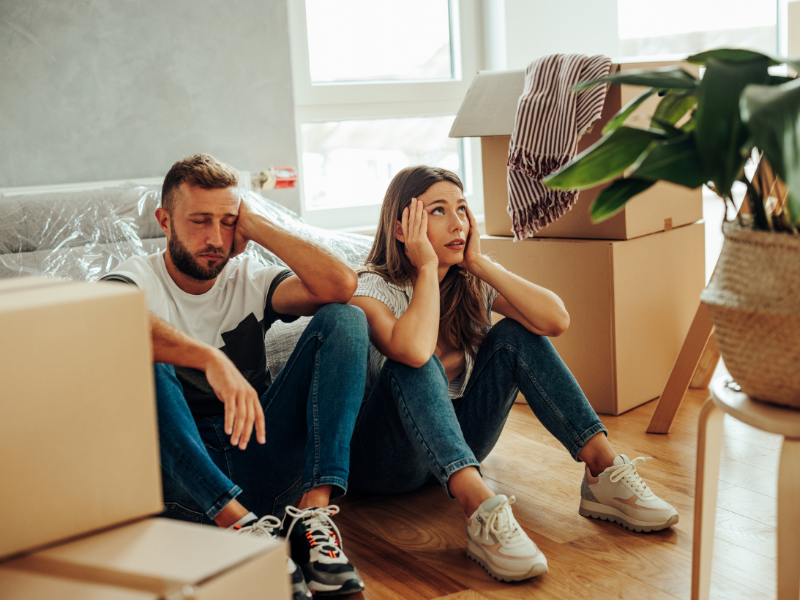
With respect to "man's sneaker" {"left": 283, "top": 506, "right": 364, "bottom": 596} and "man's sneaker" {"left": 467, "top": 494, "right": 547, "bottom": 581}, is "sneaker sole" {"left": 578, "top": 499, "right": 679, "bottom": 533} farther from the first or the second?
"man's sneaker" {"left": 283, "top": 506, "right": 364, "bottom": 596}

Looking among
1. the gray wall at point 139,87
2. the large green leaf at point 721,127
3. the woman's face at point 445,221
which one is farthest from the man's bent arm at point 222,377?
the gray wall at point 139,87

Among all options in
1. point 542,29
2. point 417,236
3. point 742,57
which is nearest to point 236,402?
point 417,236

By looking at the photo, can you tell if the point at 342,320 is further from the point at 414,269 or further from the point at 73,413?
the point at 73,413

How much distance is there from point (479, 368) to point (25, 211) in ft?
4.05

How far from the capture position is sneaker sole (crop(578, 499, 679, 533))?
1464 millimetres

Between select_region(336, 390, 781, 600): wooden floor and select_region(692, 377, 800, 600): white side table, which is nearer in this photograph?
select_region(692, 377, 800, 600): white side table

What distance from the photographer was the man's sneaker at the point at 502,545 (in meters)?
1.30

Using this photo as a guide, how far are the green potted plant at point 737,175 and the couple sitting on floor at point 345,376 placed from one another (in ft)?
2.00

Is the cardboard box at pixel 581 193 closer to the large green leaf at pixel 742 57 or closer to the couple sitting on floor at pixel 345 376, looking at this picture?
the couple sitting on floor at pixel 345 376

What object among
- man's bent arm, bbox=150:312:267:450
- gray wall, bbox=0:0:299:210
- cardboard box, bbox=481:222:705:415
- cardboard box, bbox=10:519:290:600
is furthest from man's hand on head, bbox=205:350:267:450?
gray wall, bbox=0:0:299:210

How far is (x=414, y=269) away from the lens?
170 cm

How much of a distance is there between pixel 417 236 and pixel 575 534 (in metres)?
0.67

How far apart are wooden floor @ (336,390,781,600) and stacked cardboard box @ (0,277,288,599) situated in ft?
2.24

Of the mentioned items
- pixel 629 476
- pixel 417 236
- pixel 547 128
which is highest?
pixel 547 128
